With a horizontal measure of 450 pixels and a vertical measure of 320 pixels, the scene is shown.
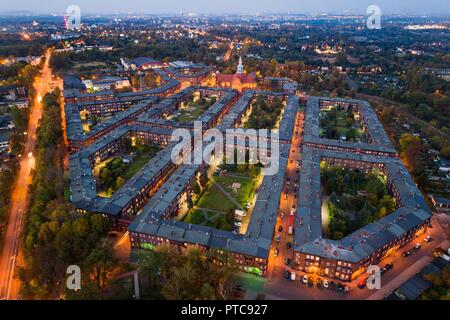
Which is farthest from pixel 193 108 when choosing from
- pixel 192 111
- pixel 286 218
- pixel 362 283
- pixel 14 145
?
pixel 362 283

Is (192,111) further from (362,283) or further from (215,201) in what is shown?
(362,283)

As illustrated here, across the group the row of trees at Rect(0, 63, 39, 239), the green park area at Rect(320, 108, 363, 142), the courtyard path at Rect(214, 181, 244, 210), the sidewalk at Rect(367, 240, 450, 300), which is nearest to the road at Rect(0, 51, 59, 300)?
the row of trees at Rect(0, 63, 39, 239)

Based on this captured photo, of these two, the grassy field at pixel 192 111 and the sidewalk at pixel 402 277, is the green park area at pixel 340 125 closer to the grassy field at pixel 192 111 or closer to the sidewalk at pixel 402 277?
the grassy field at pixel 192 111

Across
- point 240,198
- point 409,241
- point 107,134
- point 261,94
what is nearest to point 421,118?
point 261,94

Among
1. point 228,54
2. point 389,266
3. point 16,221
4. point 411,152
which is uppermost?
point 228,54

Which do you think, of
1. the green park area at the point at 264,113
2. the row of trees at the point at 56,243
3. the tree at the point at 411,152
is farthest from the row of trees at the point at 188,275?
the green park area at the point at 264,113
